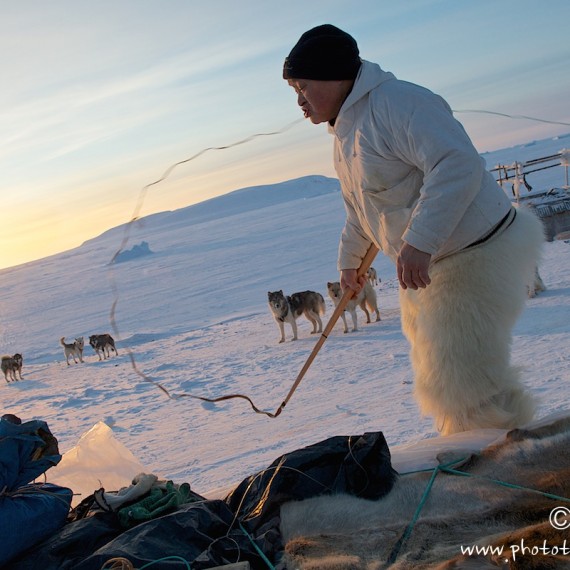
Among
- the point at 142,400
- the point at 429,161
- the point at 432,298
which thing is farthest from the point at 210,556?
the point at 142,400

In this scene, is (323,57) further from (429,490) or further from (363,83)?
(429,490)

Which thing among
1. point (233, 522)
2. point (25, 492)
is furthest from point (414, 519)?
point (25, 492)

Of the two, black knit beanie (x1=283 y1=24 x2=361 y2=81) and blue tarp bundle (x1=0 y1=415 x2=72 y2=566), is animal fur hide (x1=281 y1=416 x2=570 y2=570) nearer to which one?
blue tarp bundle (x1=0 y1=415 x2=72 y2=566)

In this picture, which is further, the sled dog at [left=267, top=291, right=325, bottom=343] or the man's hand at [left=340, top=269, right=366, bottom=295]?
the sled dog at [left=267, top=291, right=325, bottom=343]

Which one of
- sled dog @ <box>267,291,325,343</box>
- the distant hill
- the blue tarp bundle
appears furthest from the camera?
the distant hill

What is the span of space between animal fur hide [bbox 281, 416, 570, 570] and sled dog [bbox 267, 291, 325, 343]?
346 inches

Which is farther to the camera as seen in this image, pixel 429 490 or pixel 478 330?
pixel 478 330

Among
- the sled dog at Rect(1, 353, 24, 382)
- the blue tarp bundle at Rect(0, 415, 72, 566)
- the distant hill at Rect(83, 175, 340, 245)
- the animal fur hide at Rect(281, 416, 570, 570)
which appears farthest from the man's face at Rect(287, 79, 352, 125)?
the distant hill at Rect(83, 175, 340, 245)

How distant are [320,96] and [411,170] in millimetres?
478

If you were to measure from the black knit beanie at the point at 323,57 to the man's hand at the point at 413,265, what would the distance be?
760mm

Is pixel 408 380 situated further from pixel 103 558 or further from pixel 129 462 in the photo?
pixel 103 558

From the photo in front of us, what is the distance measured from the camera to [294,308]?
38.0 feet

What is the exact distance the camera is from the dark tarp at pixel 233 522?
210cm

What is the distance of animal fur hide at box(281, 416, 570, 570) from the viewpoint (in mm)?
1728
